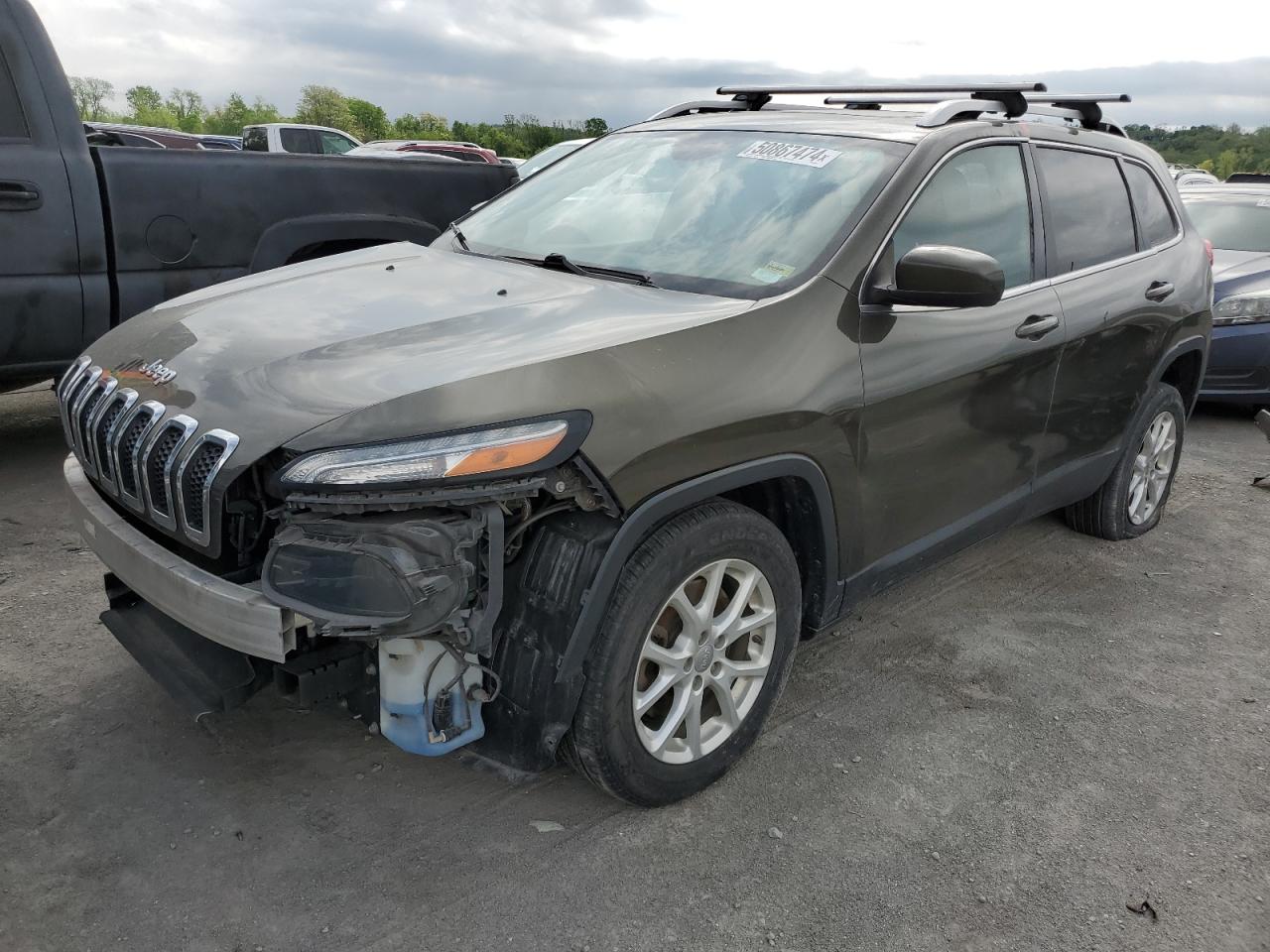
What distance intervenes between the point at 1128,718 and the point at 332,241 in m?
4.47

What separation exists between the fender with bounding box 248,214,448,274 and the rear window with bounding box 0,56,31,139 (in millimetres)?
1128

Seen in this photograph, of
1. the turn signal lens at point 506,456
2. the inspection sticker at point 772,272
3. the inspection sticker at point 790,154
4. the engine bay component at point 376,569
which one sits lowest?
the engine bay component at point 376,569

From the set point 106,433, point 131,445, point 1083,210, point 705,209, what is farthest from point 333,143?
point 131,445

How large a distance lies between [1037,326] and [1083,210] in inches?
29.9

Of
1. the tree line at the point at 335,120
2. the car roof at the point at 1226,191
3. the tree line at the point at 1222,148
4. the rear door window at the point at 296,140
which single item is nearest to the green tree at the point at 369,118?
the tree line at the point at 335,120

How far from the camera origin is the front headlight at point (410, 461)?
7.20ft

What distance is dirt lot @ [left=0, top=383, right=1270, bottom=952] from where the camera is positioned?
8.01 feet

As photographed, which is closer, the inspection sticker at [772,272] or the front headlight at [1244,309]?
the inspection sticker at [772,272]

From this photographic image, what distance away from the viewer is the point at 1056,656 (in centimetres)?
386

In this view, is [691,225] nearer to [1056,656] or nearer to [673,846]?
[673,846]

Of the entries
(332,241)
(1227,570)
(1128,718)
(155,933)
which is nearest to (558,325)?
(155,933)

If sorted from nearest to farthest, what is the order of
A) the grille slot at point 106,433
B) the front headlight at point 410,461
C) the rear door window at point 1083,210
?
the front headlight at point 410,461 < the grille slot at point 106,433 < the rear door window at point 1083,210

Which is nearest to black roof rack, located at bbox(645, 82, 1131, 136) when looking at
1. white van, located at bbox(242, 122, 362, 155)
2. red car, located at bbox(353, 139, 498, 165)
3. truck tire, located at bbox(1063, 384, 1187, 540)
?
truck tire, located at bbox(1063, 384, 1187, 540)

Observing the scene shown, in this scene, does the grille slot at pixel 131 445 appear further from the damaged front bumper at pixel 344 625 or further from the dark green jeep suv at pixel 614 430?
the damaged front bumper at pixel 344 625
